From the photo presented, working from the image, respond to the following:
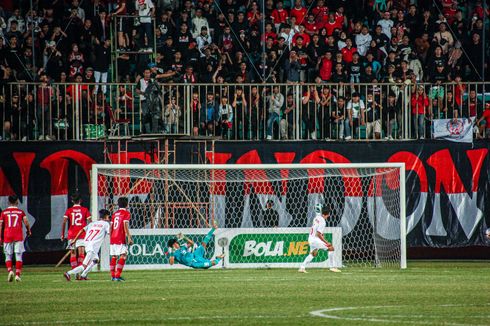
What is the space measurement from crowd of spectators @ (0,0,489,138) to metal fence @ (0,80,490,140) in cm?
18

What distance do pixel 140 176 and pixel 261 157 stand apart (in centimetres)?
426

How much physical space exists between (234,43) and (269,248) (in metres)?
6.92

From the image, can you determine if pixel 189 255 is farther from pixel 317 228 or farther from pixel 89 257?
pixel 89 257

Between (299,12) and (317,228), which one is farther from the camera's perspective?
(299,12)

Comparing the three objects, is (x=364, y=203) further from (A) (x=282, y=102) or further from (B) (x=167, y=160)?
(B) (x=167, y=160)

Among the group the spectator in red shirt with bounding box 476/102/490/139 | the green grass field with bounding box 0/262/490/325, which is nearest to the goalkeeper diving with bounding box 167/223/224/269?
the green grass field with bounding box 0/262/490/325

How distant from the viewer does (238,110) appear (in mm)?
30625

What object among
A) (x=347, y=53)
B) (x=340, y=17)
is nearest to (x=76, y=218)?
(x=347, y=53)

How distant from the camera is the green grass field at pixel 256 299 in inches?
534

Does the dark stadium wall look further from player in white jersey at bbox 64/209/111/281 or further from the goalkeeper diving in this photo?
player in white jersey at bbox 64/209/111/281

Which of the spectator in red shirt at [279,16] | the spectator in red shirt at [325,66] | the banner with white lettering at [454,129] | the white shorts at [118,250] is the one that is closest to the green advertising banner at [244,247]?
the white shorts at [118,250]

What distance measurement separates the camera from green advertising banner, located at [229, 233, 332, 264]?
27.2 metres

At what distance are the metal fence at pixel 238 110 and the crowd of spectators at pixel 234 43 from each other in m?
0.18

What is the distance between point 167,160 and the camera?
29078 millimetres
